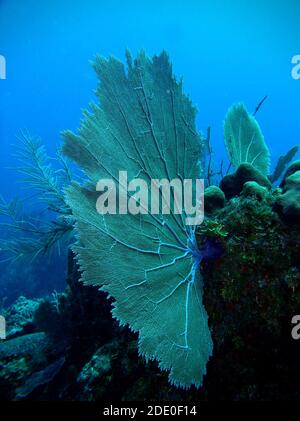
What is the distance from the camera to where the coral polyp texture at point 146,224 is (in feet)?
7.55

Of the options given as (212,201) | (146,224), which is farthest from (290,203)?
(146,224)

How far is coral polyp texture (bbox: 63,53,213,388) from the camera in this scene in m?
2.30

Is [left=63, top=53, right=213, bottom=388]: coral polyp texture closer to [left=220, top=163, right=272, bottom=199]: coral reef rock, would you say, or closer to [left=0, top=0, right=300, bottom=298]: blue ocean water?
[left=220, top=163, right=272, bottom=199]: coral reef rock

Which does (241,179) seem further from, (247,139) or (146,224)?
(146,224)

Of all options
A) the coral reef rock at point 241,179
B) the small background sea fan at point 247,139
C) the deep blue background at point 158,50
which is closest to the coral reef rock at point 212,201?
the coral reef rock at point 241,179

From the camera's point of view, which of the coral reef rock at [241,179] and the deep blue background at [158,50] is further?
the deep blue background at [158,50]

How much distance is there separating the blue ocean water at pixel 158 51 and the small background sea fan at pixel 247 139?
51.5m

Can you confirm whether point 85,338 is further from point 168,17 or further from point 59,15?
point 168,17

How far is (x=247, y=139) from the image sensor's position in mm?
4078

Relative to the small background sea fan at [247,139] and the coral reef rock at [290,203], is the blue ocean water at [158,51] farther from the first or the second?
the coral reef rock at [290,203]

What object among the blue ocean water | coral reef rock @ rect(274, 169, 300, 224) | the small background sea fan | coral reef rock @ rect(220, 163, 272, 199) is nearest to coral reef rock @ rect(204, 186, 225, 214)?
coral reef rock @ rect(220, 163, 272, 199)

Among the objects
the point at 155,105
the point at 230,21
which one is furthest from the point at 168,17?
the point at 155,105

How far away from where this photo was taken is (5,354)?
396cm

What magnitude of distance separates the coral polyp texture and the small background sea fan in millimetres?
1423
